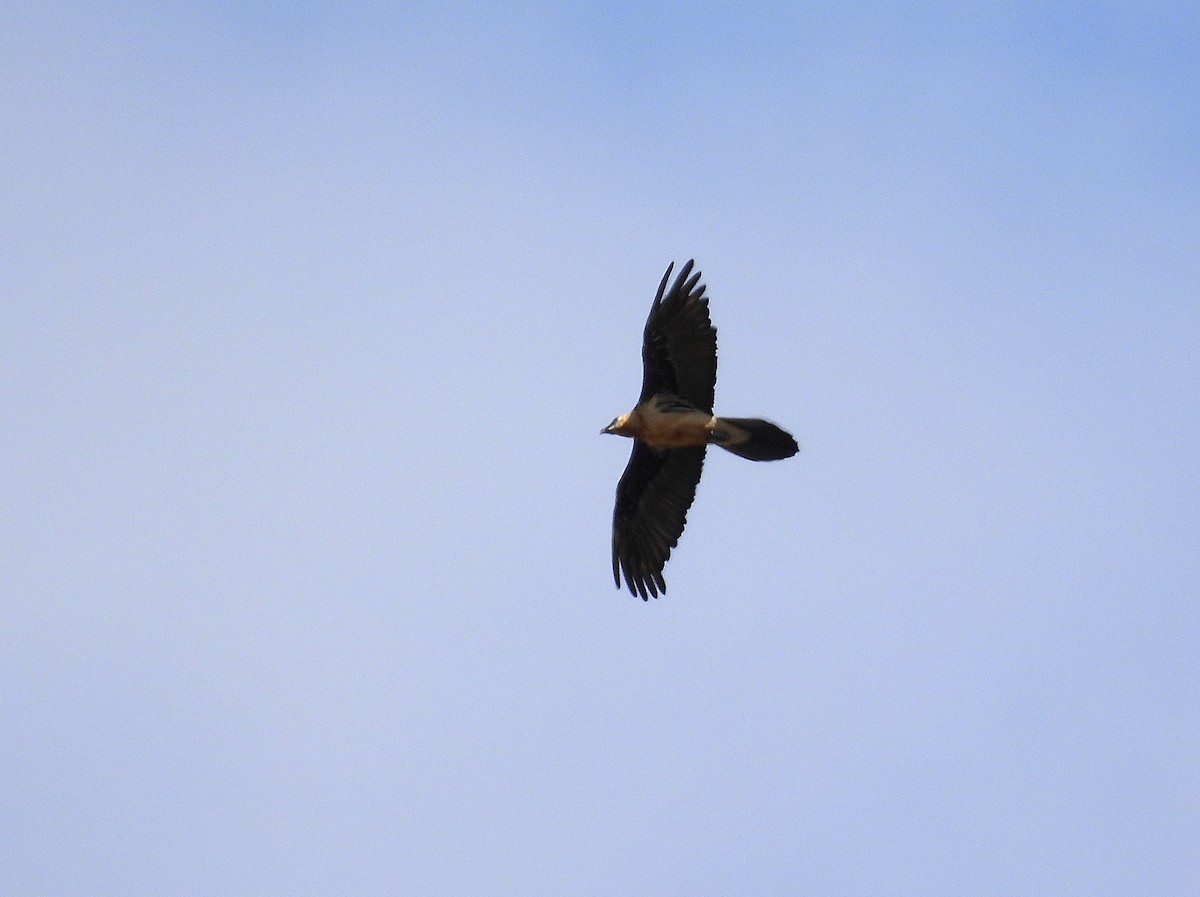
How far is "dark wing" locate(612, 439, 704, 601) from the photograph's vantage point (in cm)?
1898

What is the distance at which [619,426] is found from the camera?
18.6 meters

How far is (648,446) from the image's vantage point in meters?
19.0

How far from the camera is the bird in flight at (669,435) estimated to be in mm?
17891

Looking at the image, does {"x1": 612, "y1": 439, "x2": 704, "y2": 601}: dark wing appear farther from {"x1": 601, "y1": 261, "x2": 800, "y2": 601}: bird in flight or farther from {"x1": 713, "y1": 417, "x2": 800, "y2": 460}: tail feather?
{"x1": 713, "y1": 417, "x2": 800, "y2": 460}: tail feather

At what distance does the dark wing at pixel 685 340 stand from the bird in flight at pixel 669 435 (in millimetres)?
11

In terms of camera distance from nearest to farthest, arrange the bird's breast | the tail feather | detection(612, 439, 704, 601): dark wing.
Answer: the tail feather, the bird's breast, detection(612, 439, 704, 601): dark wing

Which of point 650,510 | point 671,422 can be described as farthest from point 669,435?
point 650,510

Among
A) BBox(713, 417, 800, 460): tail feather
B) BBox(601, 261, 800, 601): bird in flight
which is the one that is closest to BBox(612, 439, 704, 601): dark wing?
BBox(601, 261, 800, 601): bird in flight

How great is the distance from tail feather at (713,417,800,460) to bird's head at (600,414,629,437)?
120cm

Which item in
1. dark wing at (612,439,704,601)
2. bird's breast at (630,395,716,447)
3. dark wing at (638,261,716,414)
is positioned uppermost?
dark wing at (638,261,716,414)

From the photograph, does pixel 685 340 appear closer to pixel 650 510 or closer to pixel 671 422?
pixel 671 422

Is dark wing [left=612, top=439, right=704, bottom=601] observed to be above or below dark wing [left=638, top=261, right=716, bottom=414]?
below

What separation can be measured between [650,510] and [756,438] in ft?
7.01

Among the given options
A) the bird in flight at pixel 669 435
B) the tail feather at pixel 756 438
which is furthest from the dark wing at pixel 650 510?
the tail feather at pixel 756 438
